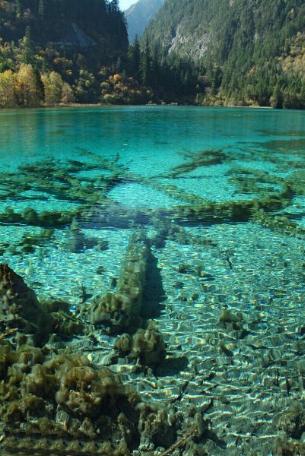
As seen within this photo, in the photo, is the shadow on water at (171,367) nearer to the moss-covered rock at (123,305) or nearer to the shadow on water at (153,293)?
the moss-covered rock at (123,305)

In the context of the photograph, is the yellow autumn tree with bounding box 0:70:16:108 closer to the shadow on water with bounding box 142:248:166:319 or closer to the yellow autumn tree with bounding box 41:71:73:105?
the yellow autumn tree with bounding box 41:71:73:105

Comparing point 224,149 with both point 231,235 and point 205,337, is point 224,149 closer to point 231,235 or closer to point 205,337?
point 231,235

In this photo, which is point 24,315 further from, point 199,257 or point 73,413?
point 199,257

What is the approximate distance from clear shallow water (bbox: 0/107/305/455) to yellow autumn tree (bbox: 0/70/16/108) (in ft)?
→ 251

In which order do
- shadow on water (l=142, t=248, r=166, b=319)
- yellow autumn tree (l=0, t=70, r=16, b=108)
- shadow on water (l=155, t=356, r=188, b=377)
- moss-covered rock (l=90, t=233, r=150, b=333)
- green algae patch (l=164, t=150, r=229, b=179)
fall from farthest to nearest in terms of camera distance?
1. yellow autumn tree (l=0, t=70, r=16, b=108)
2. green algae patch (l=164, t=150, r=229, b=179)
3. shadow on water (l=142, t=248, r=166, b=319)
4. moss-covered rock (l=90, t=233, r=150, b=333)
5. shadow on water (l=155, t=356, r=188, b=377)

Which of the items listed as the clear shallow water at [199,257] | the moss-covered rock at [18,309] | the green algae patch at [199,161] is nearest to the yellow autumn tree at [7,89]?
the clear shallow water at [199,257]

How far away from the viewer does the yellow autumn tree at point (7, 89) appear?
104m

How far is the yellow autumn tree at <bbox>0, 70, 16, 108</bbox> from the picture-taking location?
10435 cm

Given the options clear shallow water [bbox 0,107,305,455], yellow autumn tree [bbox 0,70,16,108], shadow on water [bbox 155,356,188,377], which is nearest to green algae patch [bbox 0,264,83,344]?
clear shallow water [bbox 0,107,305,455]

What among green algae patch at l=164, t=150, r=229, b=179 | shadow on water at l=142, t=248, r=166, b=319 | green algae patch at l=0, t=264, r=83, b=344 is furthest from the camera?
green algae patch at l=164, t=150, r=229, b=179

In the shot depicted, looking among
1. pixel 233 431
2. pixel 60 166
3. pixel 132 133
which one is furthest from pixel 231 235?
pixel 132 133

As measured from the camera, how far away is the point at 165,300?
11984 millimetres

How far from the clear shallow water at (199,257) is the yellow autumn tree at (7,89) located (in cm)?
7638

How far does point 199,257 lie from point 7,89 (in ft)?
343
